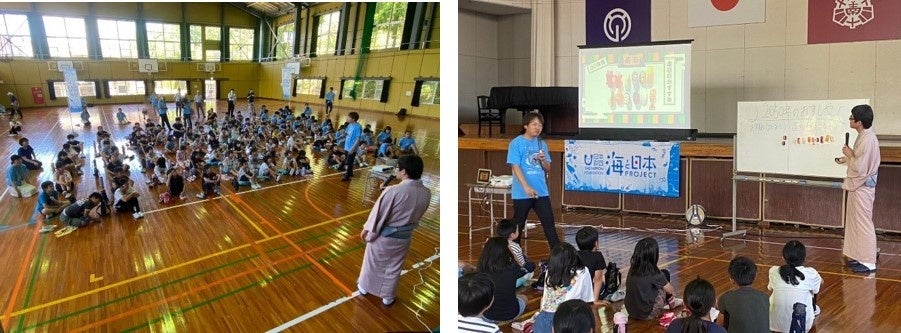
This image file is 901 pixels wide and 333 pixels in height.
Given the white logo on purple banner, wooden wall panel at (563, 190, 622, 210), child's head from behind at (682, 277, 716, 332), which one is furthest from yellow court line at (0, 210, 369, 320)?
the white logo on purple banner

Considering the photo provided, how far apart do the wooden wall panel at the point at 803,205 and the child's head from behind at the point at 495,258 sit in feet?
13.2

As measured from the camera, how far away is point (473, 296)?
2.52 meters

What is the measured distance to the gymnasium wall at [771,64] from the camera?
23.6ft

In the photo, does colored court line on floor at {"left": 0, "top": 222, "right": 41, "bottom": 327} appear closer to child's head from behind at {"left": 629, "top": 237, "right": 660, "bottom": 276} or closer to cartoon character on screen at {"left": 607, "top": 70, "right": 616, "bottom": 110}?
child's head from behind at {"left": 629, "top": 237, "right": 660, "bottom": 276}

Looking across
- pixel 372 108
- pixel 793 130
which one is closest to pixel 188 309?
pixel 372 108

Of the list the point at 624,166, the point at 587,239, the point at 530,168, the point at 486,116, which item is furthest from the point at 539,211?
the point at 486,116

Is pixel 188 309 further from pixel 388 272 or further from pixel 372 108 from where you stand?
pixel 372 108

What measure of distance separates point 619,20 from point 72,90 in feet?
24.7

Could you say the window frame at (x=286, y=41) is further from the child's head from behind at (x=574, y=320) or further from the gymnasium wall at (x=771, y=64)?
the gymnasium wall at (x=771, y=64)

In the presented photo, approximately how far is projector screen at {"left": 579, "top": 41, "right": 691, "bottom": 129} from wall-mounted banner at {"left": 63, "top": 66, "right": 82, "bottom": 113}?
16.0 ft

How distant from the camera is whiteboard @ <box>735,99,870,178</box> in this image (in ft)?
15.9

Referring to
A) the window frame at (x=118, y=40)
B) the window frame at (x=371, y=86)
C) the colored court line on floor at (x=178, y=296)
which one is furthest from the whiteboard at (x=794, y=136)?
the window frame at (x=118, y=40)

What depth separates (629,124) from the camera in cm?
620

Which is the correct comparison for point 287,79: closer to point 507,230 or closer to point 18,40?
point 18,40
